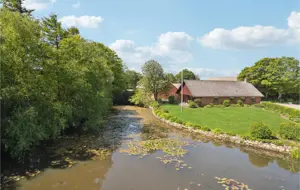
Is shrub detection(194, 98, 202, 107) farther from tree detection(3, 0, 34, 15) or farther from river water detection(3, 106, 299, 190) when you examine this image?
tree detection(3, 0, 34, 15)

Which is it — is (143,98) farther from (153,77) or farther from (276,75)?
(276,75)

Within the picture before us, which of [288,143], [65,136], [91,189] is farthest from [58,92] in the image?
[288,143]

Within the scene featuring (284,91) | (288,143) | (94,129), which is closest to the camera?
(288,143)

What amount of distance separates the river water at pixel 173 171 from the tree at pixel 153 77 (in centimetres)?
2390

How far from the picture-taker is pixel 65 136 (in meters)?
17.4

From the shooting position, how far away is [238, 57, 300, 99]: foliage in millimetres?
41375

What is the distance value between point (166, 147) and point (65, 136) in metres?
8.37

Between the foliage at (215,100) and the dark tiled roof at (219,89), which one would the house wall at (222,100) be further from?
the dark tiled roof at (219,89)

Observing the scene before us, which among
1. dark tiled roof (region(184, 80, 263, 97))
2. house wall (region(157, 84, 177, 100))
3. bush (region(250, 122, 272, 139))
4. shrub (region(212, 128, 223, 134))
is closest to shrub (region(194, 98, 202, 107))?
dark tiled roof (region(184, 80, 263, 97))

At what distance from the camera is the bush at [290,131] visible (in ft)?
52.2

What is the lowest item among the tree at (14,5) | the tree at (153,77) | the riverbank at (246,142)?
the riverbank at (246,142)

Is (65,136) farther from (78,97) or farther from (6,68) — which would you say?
(6,68)

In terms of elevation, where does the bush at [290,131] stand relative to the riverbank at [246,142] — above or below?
above

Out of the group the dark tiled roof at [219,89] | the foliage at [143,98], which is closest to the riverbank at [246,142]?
the dark tiled roof at [219,89]
